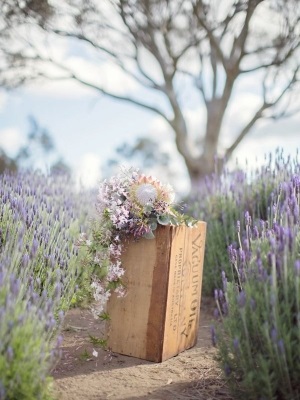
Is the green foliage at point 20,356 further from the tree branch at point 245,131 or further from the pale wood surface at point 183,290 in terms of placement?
the tree branch at point 245,131

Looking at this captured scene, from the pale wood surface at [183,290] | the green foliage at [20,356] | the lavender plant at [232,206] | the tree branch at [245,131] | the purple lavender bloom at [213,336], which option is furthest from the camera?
the tree branch at [245,131]

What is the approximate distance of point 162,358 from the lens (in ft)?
11.7

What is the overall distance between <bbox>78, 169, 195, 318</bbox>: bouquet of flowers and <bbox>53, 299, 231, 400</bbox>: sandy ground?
0.38 metres

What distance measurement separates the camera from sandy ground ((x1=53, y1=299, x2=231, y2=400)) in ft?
9.86

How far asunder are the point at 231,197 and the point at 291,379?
3357 millimetres

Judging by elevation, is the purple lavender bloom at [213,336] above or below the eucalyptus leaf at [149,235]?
below

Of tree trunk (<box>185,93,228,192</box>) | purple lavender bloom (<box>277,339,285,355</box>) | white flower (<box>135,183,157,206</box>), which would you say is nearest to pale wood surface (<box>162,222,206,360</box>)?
white flower (<box>135,183,157,206</box>)

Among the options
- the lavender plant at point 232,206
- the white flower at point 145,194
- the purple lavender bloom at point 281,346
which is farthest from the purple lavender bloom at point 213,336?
the lavender plant at point 232,206

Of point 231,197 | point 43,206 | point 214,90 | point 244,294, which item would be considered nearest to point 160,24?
point 214,90

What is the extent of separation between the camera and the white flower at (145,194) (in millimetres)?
3486

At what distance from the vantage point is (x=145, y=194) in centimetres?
349

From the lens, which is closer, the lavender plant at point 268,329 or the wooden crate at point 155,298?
the lavender plant at point 268,329

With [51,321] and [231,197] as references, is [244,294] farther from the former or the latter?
[231,197]

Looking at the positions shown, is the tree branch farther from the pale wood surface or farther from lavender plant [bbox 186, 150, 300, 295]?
the pale wood surface
